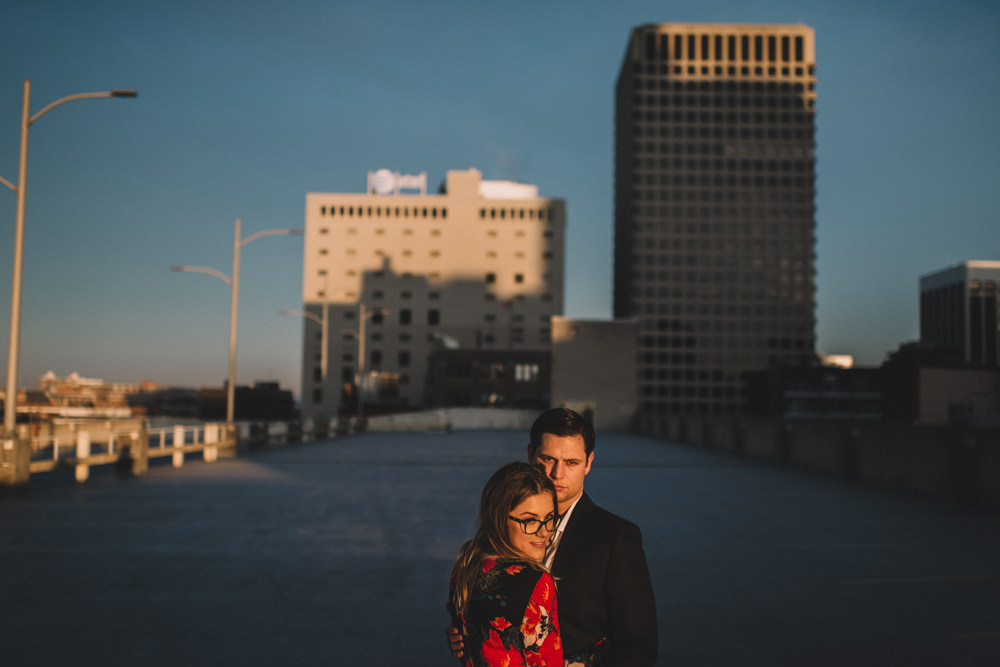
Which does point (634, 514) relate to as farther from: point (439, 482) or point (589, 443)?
point (589, 443)

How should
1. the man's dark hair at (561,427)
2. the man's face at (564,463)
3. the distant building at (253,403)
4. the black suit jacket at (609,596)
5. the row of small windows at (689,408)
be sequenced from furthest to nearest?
the row of small windows at (689,408) → the distant building at (253,403) → the man's dark hair at (561,427) → the man's face at (564,463) → the black suit jacket at (609,596)

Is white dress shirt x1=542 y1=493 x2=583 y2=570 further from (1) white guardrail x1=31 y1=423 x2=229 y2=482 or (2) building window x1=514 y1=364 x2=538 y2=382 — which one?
(2) building window x1=514 y1=364 x2=538 y2=382

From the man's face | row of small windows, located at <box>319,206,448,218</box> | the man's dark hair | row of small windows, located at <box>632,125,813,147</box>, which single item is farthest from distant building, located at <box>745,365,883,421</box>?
the man's face

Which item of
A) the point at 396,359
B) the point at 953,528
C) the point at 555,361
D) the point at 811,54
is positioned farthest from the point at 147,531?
the point at 811,54

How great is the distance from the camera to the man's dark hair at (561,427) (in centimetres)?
342

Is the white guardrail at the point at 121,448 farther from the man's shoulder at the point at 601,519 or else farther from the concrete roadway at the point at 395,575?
the man's shoulder at the point at 601,519

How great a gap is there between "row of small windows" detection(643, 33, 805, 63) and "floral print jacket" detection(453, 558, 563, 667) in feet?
577

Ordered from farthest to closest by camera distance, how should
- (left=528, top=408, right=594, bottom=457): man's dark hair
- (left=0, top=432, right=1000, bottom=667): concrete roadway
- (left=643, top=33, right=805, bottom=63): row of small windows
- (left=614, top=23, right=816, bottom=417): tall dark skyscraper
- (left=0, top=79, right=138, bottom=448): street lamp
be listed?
(left=643, top=33, right=805, bottom=63): row of small windows < (left=614, top=23, right=816, bottom=417): tall dark skyscraper < (left=0, top=79, right=138, bottom=448): street lamp < (left=0, top=432, right=1000, bottom=667): concrete roadway < (left=528, top=408, right=594, bottom=457): man's dark hair

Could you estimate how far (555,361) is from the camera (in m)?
75.4

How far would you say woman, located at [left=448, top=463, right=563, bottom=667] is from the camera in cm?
274

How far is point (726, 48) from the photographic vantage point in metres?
165

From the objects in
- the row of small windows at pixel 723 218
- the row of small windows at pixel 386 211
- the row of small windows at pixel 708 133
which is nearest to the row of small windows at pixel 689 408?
the row of small windows at pixel 723 218

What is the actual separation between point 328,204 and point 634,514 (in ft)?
470

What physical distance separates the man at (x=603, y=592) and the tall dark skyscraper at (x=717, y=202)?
162 metres
